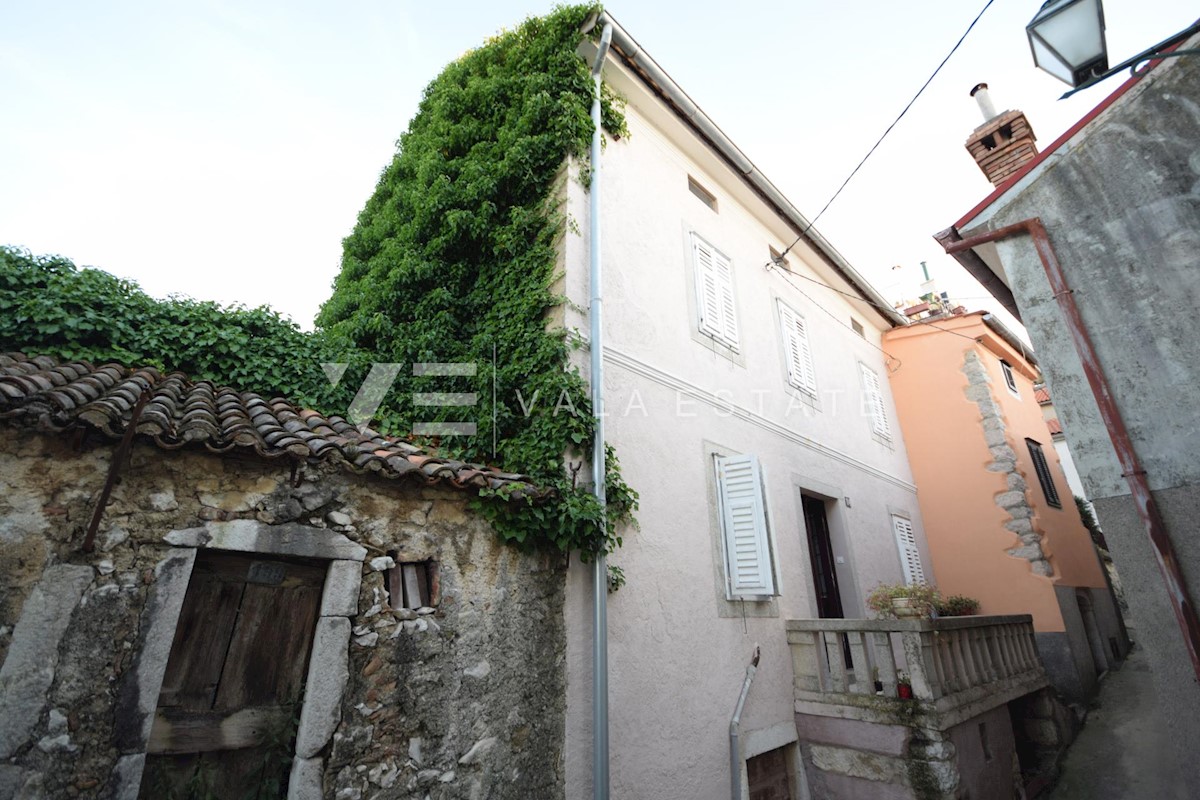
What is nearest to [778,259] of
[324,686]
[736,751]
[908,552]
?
[908,552]

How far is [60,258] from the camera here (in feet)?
18.2

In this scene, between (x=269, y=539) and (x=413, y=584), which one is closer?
(x=269, y=539)

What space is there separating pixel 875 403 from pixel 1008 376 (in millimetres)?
4030

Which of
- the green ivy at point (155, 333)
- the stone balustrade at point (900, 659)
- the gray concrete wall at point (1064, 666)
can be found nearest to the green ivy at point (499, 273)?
the green ivy at point (155, 333)

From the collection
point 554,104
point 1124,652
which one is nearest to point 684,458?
point 554,104

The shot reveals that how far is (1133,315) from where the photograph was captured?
4.32 m

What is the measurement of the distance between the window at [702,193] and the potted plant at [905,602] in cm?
557

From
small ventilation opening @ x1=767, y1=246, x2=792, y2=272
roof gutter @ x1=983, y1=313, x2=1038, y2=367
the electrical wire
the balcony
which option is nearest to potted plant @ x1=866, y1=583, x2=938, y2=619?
the balcony

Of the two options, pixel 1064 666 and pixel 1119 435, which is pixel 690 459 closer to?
pixel 1119 435

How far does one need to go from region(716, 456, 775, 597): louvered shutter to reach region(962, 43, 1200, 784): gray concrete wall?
8.64 feet

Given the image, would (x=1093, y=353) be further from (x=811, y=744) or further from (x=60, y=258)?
(x=60, y=258)

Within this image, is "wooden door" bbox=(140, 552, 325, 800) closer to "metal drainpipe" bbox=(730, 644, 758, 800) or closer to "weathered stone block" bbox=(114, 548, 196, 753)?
"weathered stone block" bbox=(114, 548, 196, 753)

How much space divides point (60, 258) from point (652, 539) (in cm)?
611

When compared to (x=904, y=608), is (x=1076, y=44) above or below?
above
